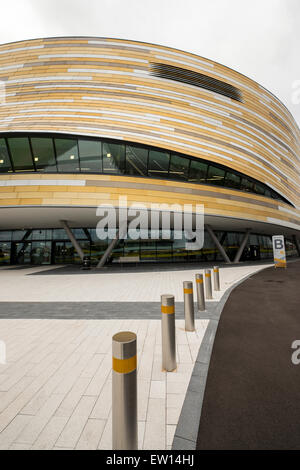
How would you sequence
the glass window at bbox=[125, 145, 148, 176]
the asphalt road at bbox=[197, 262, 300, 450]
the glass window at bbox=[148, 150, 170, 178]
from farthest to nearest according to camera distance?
the glass window at bbox=[148, 150, 170, 178] < the glass window at bbox=[125, 145, 148, 176] < the asphalt road at bbox=[197, 262, 300, 450]

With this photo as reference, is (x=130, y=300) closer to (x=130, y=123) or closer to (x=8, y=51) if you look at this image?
(x=130, y=123)

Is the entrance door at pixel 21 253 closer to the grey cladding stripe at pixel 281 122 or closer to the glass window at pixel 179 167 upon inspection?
the glass window at pixel 179 167

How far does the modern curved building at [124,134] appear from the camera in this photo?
42.5ft

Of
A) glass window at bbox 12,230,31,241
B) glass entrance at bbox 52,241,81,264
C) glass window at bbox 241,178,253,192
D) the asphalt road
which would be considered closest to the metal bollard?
the asphalt road

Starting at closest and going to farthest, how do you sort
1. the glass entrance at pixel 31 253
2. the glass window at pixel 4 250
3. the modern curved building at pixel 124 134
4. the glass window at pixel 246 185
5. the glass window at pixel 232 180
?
1. the modern curved building at pixel 124 134
2. the glass window at pixel 232 180
3. the glass window at pixel 246 185
4. the glass entrance at pixel 31 253
5. the glass window at pixel 4 250

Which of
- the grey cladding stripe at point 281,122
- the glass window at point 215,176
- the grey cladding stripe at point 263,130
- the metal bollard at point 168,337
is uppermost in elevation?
the grey cladding stripe at point 281,122

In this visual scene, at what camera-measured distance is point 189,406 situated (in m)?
2.06

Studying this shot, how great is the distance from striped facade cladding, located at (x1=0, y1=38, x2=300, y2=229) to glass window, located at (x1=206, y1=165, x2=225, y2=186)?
0.75 metres

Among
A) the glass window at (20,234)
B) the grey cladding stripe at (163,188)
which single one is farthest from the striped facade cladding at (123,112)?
the glass window at (20,234)

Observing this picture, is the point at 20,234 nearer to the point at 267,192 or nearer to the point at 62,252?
the point at 62,252

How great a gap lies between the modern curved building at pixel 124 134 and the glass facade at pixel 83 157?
6 centimetres

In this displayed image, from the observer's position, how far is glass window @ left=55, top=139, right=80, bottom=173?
13.1 meters

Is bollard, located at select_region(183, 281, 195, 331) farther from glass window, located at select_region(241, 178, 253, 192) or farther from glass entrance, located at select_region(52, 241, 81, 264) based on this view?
glass entrance, located at select_region(52, 241, 81, 264)
